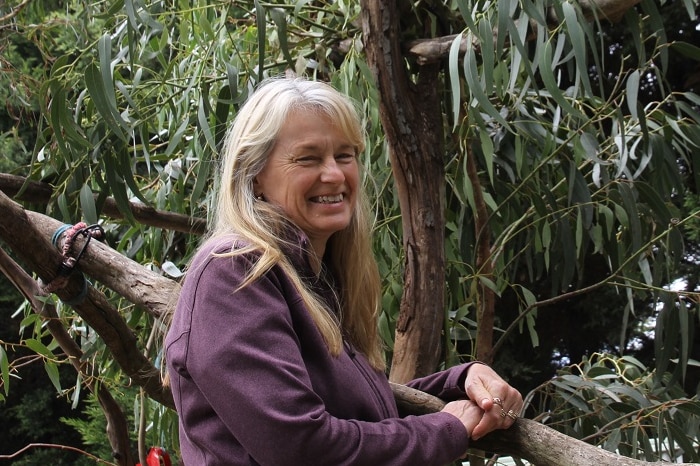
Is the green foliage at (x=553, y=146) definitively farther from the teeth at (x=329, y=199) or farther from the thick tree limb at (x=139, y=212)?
the thick tree limb at (x=139, y=212)

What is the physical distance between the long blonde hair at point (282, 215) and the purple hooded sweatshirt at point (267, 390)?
2 centimetres

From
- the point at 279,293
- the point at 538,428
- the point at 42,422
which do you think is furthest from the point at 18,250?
the point at 42,422

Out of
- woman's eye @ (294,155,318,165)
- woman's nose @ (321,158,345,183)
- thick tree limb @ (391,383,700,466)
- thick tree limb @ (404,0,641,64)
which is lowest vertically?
thick tree limb @ (391,383,700,466)

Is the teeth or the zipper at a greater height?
the teeth

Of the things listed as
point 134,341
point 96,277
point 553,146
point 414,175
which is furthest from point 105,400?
point 553,146

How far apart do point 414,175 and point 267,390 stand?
649 mm

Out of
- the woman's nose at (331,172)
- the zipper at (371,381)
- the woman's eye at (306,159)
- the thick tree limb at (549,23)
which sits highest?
the thick tree limb at (549,23)

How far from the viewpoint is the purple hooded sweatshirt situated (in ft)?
2.58

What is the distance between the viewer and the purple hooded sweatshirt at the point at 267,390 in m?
0.79

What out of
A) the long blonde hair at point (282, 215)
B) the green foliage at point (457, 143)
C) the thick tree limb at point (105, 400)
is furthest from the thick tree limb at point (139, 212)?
the long blonde hair at point (282, 215)

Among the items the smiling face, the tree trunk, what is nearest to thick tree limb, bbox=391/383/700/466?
the smiling face

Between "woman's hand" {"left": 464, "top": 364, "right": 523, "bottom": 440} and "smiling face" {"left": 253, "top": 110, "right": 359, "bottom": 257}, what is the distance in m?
0.23

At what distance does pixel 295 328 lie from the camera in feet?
2.88

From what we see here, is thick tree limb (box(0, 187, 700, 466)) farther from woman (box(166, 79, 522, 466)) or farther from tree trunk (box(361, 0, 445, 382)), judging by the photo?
tree trunk (box(361, 0, 445, 382))
